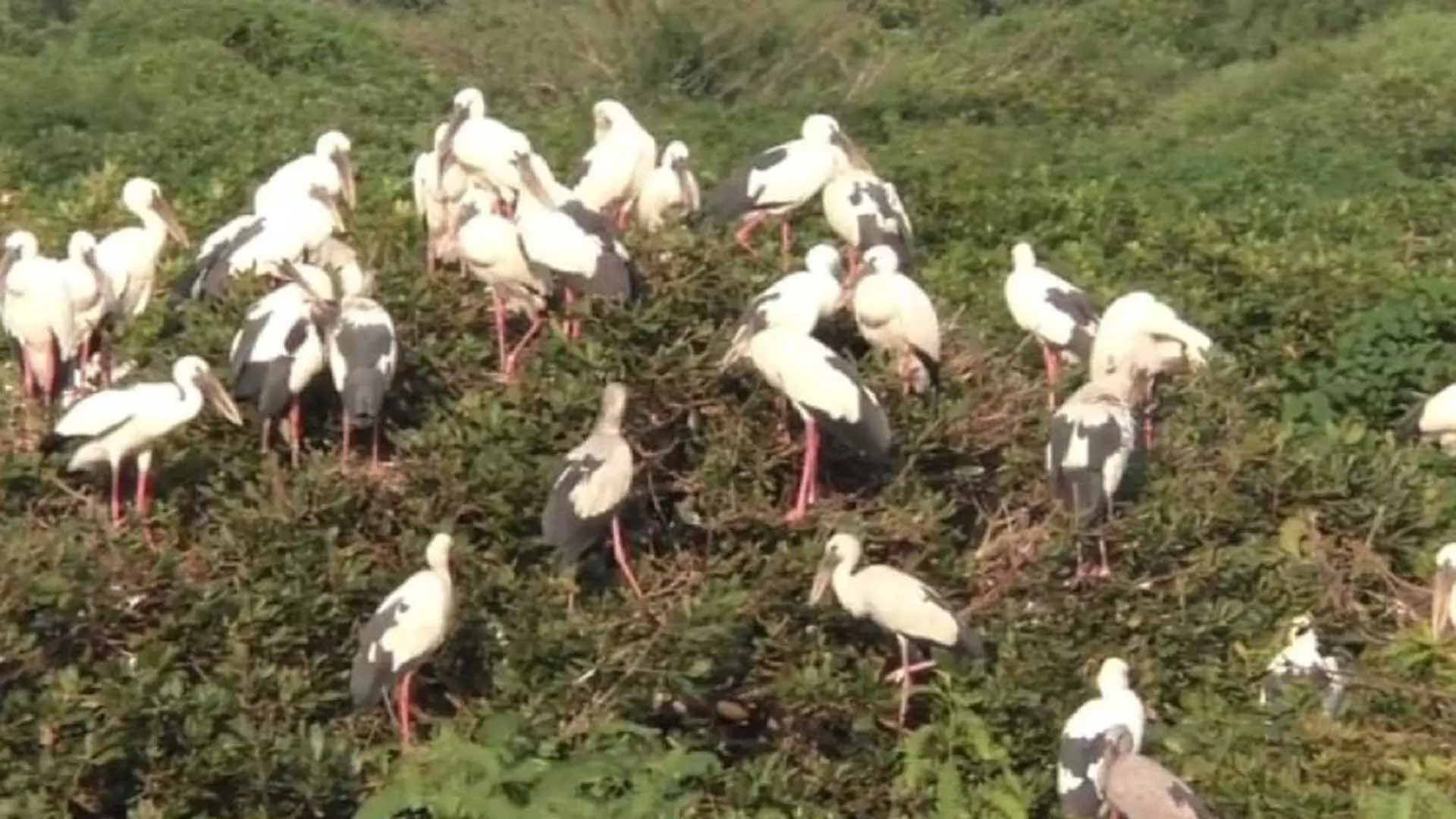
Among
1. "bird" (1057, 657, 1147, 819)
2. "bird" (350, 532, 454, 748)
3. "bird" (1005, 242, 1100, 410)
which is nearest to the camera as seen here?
"bird" (1057, 657, 1147, 819)

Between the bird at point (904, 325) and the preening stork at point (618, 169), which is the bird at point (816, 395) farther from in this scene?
the preening stork at point (618, 169)

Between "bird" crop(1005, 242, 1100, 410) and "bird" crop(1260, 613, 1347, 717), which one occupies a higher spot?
"bird" crop(1005, 242, 1100, 410)

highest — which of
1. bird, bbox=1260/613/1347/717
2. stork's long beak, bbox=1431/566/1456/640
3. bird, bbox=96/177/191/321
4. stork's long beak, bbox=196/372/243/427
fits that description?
stork's long beak, bbox=196/372/243/427

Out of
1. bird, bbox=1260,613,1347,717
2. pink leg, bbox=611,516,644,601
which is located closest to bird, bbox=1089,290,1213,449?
bird, bbox=1260,613,1347,717

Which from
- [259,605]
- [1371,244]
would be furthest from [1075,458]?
[1371,244]

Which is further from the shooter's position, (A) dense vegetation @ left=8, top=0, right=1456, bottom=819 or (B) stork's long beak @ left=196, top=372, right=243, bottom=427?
(B) stork's long beak @ left=196, top=372, right=243, bottom=427

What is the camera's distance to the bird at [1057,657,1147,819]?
18.6 feet

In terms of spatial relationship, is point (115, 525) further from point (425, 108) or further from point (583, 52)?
point (583, 52)

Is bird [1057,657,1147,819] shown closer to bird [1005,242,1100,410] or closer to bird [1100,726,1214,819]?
bird [1100,726,1214,819]

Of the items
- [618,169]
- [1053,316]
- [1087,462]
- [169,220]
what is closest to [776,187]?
[618,169]

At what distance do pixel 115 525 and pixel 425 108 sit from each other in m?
13.5

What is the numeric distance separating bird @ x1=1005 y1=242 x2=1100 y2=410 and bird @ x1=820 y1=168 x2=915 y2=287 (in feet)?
1.24

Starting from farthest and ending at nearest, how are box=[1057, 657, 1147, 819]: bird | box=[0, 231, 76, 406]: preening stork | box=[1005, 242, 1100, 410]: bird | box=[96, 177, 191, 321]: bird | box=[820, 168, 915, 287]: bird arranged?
box=[820, 168, 915, 287]: bird
box=[1005, 242, 1100, 410]: bird
box=[96, 177, 191, 321]: bird
box=[0, 231, 76, 406]: preening stork
box=[1057, 657, 1147, 819]: bird

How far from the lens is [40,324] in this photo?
715 centimetres
